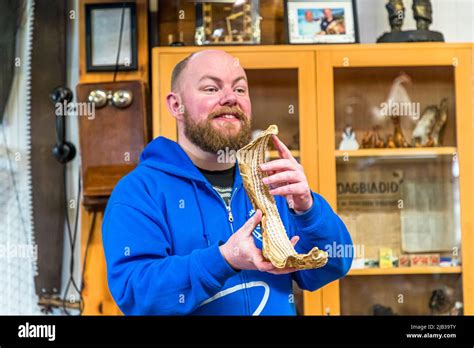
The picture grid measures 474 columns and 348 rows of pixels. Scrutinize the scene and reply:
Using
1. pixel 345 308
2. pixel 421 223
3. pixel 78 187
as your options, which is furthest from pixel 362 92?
pixel 78 187

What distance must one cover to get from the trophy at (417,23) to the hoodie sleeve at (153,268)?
584 mm

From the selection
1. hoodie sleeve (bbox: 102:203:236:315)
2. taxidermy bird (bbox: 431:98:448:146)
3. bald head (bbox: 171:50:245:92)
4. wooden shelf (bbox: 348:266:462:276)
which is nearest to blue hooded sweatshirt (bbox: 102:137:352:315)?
hoodie sleeve (bbox: 102:203:236:315)

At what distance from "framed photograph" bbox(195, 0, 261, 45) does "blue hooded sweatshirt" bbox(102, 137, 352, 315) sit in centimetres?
29

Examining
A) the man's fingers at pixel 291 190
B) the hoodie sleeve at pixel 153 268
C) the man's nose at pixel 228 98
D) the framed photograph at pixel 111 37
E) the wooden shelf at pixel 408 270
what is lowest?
the wooden shelf at pixel 408 270

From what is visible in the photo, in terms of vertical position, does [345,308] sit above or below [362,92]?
below

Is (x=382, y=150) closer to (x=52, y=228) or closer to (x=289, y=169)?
(x=289, y=169)

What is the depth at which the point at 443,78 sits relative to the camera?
146 centimetres

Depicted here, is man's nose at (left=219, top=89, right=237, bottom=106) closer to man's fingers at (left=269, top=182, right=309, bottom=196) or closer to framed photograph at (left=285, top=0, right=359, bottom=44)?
man's fingers at (left=269, top=182, right=309, bottom=196)

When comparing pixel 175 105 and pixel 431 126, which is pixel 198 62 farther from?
pixel 431 126

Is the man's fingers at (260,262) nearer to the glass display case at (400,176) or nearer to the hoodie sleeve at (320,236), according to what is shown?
the hoodie sleeve at (320,236)

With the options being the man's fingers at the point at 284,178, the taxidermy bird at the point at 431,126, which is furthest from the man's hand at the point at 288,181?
the taxidermy bird at the point at 431,126

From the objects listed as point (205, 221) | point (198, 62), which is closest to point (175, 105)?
point (198, 62)

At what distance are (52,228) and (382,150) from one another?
581 millimetres

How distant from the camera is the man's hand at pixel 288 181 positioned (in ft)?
3.48
